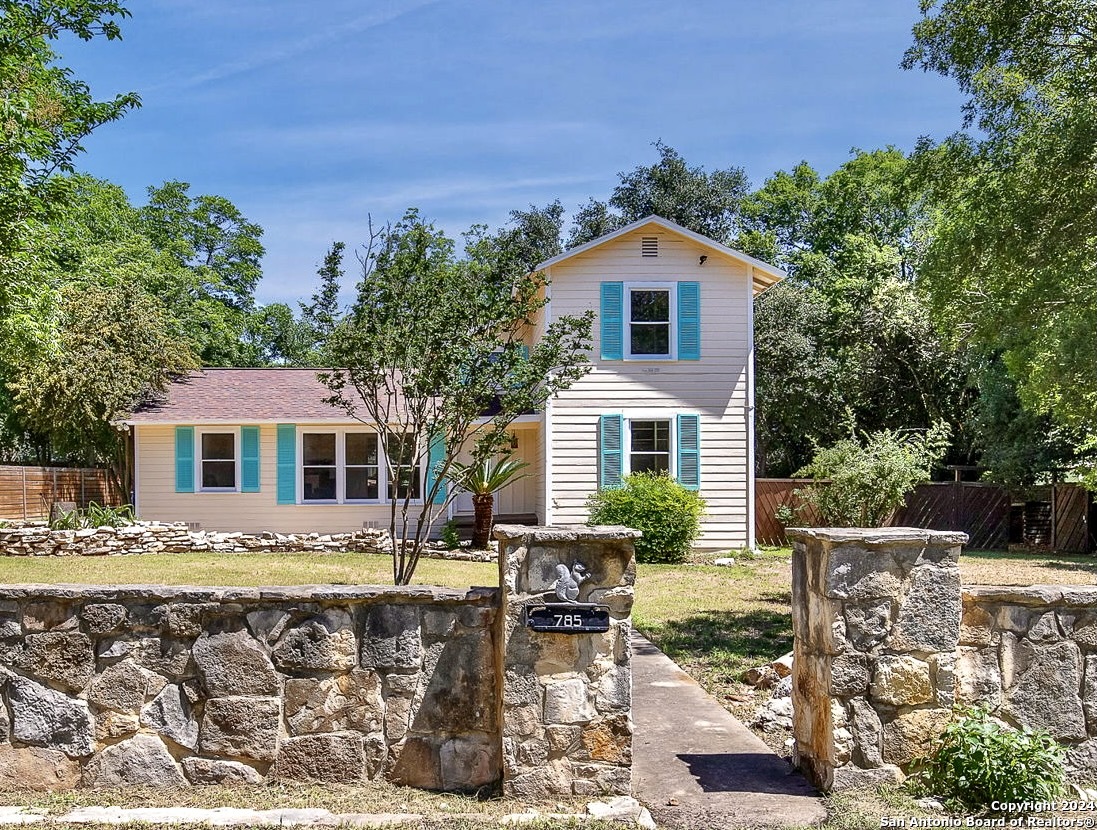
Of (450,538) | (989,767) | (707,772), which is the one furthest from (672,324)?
(989,767)

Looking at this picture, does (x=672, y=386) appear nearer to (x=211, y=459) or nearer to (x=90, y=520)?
(x=211, y=459)

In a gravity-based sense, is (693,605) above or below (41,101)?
below

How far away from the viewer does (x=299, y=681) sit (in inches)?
176

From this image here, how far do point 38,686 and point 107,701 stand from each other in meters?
0.34

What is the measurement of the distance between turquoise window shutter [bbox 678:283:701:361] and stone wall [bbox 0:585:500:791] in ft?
43.8

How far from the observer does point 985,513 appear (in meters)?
20.2

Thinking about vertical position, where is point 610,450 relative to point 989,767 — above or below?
above

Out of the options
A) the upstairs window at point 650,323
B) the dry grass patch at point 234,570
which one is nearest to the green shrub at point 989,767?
the dry grass patch at point 234,570

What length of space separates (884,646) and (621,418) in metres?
12.8

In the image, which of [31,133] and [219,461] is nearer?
[31,133]

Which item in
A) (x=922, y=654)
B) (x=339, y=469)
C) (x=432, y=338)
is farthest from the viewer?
(x=339, y=469)

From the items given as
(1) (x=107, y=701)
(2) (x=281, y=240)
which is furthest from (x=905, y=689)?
(2) (x=281, y=240)

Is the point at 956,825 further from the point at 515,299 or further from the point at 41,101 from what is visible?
the point at 41,101

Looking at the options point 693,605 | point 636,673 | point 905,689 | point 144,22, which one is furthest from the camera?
point 144,22
